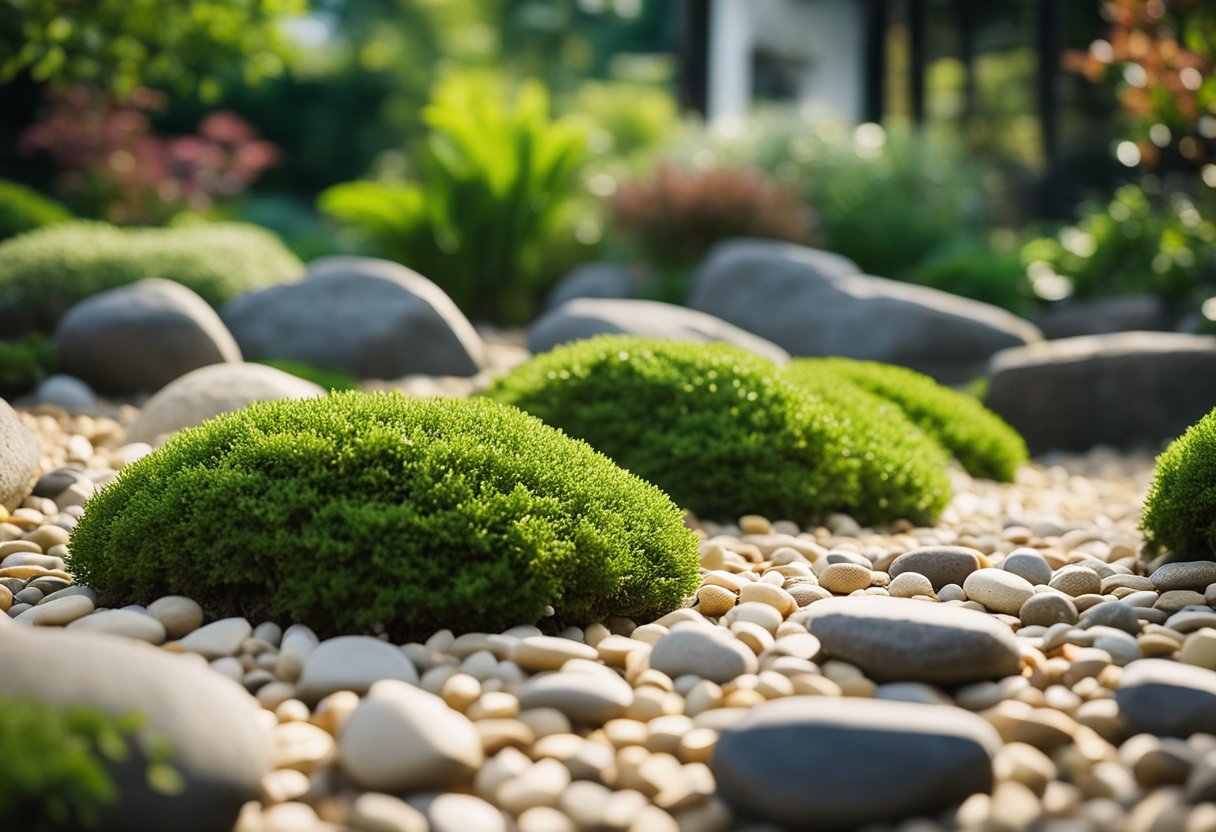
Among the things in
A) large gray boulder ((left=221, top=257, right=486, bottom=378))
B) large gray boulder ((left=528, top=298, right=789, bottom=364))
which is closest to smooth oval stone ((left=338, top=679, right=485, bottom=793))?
large gray boulder ((left=528, top=298, right=789, bottom=364))

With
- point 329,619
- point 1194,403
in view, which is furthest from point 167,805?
point 1194,403

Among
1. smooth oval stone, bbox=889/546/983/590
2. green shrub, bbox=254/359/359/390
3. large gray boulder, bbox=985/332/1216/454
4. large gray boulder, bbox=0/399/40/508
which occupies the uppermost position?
large gray boulder, bbox=0/399/40/508

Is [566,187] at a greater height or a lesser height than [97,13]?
lesser

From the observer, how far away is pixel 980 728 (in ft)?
6.82

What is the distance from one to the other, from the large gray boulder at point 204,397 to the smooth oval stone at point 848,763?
3.08 metres

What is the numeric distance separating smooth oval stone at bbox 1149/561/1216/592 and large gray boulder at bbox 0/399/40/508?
3.63 m

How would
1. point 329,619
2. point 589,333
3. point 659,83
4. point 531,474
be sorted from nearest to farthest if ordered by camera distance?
point 329,619 < point 531,474 < point 589,333 < point 659,83

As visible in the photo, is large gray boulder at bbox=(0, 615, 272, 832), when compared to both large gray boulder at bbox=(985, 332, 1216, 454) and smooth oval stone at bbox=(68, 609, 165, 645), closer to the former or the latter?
smooth oval stone at bbox=(68, 609, 165, 645)

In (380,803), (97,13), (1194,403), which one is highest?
(97,13)

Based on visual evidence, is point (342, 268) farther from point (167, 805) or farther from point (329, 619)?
point (167, 805)

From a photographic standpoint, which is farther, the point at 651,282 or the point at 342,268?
the point at 651,282

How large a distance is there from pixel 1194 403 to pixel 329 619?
548 centimetres

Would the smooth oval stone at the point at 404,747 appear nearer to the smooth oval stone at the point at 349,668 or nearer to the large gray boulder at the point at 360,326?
the smooth oval stone at the point at 349,668

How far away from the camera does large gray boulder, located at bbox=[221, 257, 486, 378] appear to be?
680 cm
